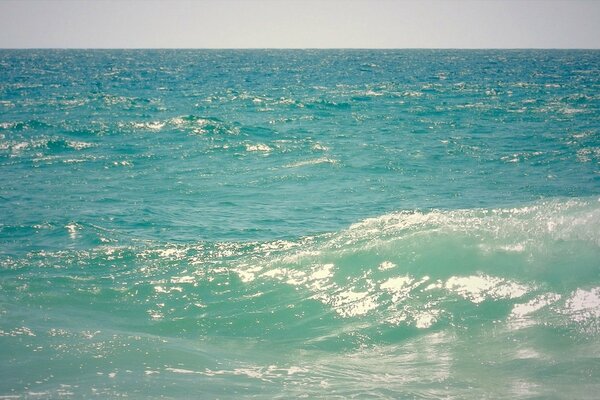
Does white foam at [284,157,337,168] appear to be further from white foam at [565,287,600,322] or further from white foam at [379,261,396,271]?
white foam at [565,287,600,322]

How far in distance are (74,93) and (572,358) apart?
44.0 metres

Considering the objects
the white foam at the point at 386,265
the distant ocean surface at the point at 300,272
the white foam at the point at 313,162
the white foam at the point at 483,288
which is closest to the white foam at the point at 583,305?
the distant ocean surface at the point at 300,272

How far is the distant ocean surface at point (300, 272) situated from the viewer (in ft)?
23.0

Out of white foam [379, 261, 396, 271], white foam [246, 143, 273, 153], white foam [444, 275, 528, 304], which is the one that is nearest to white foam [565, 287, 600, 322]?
white foam [444, 275, 528, 304]

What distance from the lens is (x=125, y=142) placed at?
24.8 m

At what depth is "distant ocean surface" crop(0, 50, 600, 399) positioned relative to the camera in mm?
7004

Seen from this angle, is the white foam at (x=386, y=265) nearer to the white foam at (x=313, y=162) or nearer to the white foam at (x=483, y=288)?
the white foam at (x=483, y=288)

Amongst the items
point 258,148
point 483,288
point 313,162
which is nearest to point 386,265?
point 483,288

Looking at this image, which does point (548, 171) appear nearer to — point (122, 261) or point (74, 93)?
point (122, 261)

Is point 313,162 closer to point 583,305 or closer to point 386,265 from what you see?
point 386,265

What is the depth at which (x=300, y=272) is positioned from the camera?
33.8ft

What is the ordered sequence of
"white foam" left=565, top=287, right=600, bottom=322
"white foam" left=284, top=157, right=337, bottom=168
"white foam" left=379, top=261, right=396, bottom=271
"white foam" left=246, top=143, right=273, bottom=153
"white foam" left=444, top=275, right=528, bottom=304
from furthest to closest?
"white foam" left=246, top=143, right=273, bottom=153 < "white foam" left=284, top=157, right=337, bottom=168 < "white foam" left=379, top=261, right=396, bottom=271 < "white foam" left=444, top=275, right=528, bottom=304 < "white foam" left=565, top=287, right=600, bottom=322

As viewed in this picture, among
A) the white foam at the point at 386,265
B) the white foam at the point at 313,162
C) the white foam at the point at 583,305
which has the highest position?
the white foam at the point at 313,162

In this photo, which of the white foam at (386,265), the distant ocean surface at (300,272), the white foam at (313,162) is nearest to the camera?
the distant ocean surface at (300,272)
